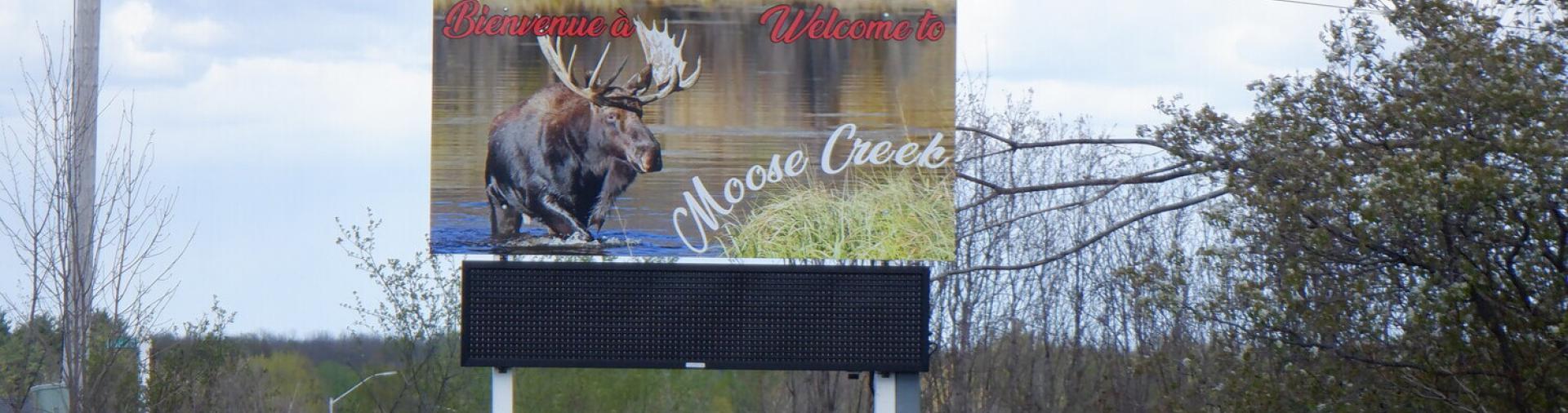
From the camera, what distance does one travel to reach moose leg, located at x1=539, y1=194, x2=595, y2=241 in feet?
33.6

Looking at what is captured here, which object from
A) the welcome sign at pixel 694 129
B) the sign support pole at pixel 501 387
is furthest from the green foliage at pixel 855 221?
the sign support pole at pixel 501 387

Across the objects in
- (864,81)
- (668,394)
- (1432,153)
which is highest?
(864,81)

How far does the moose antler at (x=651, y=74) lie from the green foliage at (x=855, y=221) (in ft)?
3.39

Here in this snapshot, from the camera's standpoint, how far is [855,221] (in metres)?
10.2

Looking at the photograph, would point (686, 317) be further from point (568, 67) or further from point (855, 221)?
point (568, 67)

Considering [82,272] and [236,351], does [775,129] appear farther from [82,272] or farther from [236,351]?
[236,351]

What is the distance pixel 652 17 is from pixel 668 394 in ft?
65.8

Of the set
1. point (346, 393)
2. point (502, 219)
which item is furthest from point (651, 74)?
point (346, 393)

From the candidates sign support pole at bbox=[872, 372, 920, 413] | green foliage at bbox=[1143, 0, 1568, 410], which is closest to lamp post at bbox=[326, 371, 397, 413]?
sign support pole at bbox=[872, 372, 920, 413]

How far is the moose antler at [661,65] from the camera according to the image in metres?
10.3

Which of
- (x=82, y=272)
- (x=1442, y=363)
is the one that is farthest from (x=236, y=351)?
(x=1442, y=363)

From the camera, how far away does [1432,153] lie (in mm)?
8461

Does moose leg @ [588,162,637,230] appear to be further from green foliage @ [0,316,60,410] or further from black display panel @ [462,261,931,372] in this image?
green foliage @ [0,316,60,410]

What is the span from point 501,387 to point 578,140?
1788mm
